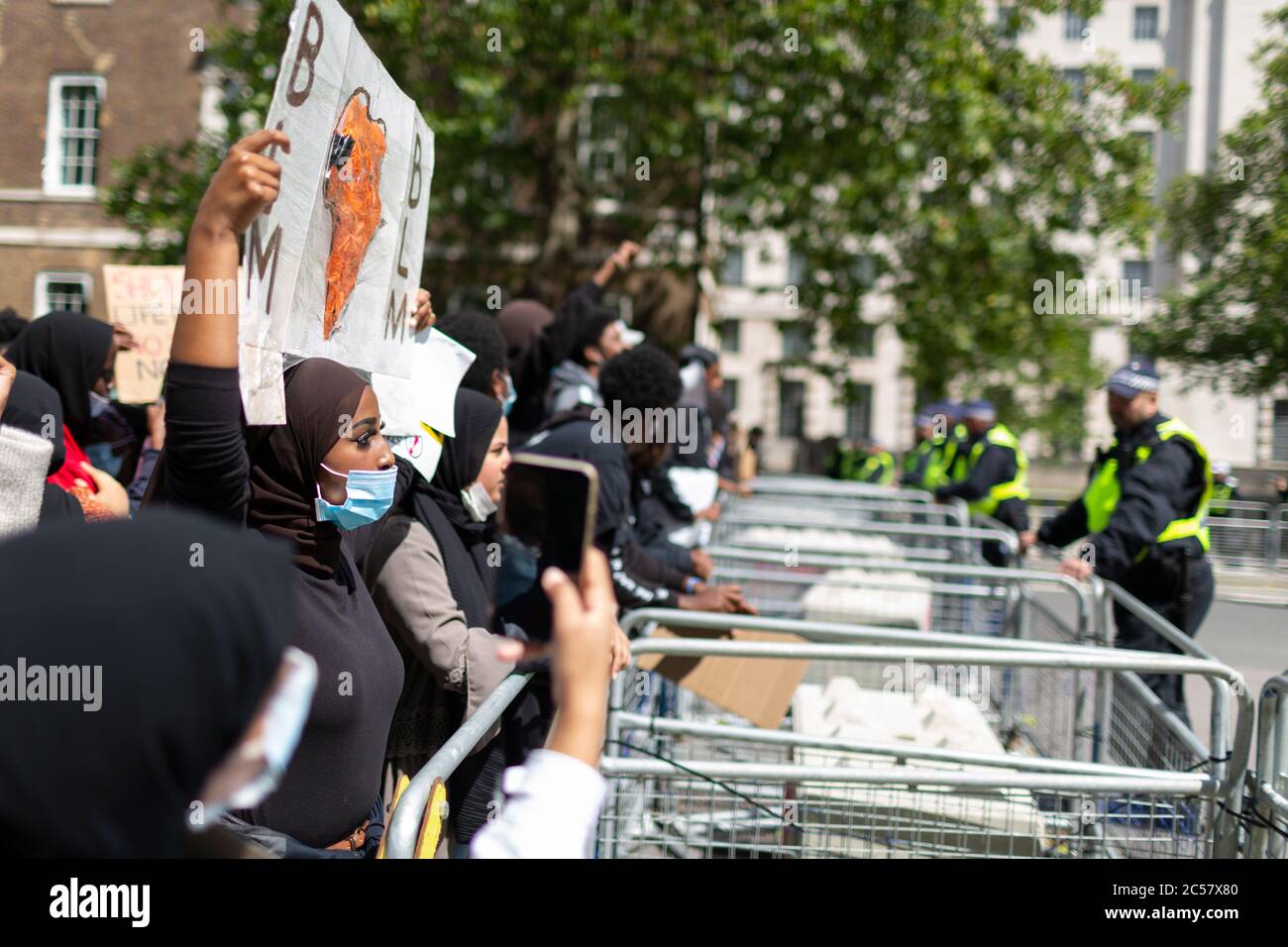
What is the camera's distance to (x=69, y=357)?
4.06 metres

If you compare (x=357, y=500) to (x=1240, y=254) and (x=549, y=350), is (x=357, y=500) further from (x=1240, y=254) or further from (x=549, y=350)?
(x=1240, y=254)

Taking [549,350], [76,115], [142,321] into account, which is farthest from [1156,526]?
[76,115]

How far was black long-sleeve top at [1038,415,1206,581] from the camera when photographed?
5402mm

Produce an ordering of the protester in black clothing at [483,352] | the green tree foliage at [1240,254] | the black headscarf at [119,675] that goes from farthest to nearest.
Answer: the green tree foliage at [1240,254]
the protester in black clothing at [483,352]
the black headscarf at [119,675]

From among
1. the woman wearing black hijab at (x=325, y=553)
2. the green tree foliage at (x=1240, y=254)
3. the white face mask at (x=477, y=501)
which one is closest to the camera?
the woman wearing black hijab at (x=325, y=553)

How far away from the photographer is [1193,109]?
42219 mm

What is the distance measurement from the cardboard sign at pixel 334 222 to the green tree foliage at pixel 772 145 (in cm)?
1148

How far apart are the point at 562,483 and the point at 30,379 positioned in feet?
6.29

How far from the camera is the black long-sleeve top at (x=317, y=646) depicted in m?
1.94

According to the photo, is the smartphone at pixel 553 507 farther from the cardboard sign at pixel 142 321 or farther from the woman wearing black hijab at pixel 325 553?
the cardboard sign at pixel 142 321

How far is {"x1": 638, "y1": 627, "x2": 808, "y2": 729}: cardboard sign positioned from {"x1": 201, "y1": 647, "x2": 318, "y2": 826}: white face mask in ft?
8.52

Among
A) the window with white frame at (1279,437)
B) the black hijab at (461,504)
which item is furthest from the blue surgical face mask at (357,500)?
the window with white frame at (1279,437)

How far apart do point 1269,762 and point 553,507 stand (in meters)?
2.24
